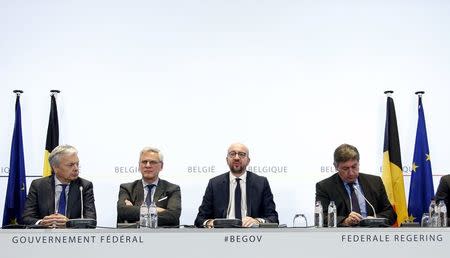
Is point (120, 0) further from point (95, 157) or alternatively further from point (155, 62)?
point (95, 157)

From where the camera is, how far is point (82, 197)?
6.15 metres

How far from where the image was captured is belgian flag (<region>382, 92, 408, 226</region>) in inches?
282

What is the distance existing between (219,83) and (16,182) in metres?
2.46

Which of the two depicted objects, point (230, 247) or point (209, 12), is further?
point (209, 12)

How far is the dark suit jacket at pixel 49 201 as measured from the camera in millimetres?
6059

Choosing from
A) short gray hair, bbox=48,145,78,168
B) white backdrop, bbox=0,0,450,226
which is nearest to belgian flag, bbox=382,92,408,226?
white backdrop, bbox=0,0,450,226

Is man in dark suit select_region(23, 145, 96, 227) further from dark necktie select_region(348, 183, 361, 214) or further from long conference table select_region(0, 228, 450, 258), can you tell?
dark necktie select_region(348, 183, 361, 214)

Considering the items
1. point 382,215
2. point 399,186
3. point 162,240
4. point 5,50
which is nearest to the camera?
point 162,240

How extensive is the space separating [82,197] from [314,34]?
11.1 ft

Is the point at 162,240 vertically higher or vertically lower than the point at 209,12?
lower

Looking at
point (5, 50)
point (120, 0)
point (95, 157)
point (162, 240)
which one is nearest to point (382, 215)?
point (162, 240)

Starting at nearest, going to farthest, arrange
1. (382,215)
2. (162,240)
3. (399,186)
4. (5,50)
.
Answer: (162,240), (382,215), (399,186), (5,50)

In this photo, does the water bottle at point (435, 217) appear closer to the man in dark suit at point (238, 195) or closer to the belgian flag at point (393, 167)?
the man in dark suit at point (238, 195)

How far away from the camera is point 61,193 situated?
6188 mm
